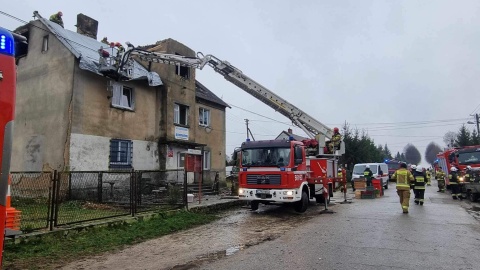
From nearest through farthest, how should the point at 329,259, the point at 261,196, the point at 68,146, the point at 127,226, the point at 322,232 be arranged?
the point at 329,259
the point at 322,232
the point at 127,226
the point at 261,196
the point at 68,146

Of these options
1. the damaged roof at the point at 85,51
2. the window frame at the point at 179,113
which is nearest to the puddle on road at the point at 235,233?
the window frame at the point at 179,113

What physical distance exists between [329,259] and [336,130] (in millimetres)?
12013

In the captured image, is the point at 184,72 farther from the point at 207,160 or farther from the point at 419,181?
the point at 419,181

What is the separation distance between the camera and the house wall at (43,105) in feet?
53.7

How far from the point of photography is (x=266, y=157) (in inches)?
540

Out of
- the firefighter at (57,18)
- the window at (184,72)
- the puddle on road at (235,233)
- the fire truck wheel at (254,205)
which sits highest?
the firefighter at (57,18)

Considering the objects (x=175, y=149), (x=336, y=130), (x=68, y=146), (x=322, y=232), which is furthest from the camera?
(x=175, y=149)

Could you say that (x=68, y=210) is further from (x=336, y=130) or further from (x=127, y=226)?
(x=336, y=130)

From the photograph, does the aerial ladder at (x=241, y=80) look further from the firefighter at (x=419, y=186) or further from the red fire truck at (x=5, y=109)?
the red fire truck at (x=5, y=109)

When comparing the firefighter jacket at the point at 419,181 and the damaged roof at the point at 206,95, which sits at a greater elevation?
the damaged roof at the point at 206,95

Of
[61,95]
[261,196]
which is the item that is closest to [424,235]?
[261,196]

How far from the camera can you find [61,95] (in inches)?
652

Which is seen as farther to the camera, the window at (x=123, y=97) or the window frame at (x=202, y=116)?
the window frame at (x=202, y=116)

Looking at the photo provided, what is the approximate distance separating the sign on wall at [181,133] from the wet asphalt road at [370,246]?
11.8 m
